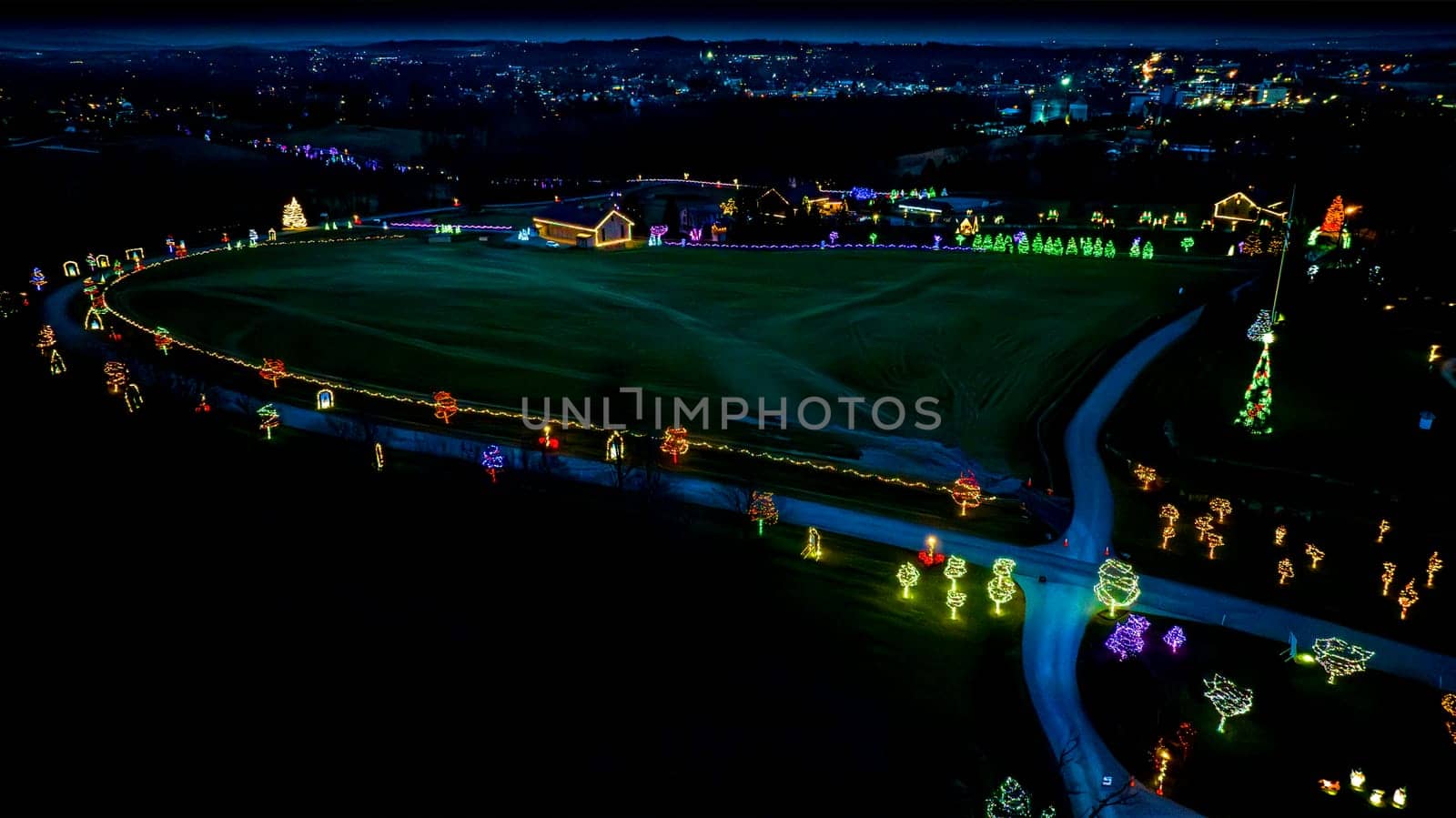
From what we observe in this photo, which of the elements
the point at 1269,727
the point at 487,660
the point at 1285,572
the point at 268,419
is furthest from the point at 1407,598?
the point at 268,419

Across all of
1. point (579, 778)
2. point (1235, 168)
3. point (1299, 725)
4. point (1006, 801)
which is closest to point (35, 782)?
point (579, 778)

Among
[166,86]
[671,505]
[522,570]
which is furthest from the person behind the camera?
[166,86]

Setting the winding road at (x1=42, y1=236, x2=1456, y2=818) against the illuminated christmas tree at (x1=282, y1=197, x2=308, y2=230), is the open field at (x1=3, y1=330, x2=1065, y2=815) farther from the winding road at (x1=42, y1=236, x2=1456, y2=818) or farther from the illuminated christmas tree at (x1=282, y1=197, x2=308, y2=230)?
the illuminated christmas tree at (x1=282, y1=197, x2=308, y2=230)

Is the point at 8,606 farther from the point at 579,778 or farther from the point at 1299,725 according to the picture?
the point at 1299,725

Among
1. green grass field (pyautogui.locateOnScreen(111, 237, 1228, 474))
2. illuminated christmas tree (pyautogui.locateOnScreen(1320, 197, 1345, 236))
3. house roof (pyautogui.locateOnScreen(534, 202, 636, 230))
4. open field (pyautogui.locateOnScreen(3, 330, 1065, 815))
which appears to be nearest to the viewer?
open field (pyautogui.locateOnScreen(3, 330, 1065, 815))

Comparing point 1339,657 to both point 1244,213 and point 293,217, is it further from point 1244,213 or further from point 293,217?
point 293,217

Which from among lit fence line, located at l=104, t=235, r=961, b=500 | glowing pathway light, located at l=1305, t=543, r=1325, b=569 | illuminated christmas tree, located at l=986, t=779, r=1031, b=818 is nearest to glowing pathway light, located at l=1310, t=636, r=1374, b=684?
glowing pathway light, located at l=1305, t=543, r=1325, b=569
